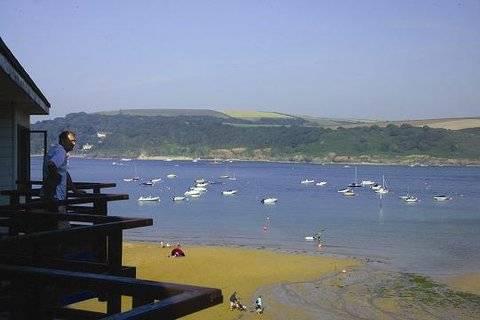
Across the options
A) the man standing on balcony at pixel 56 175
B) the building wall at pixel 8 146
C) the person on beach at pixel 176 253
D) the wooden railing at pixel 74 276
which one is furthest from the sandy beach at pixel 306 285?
the wooden railing at pixel 74 276

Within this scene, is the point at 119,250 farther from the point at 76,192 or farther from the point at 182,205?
the point at 182,205

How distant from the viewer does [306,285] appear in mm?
28094

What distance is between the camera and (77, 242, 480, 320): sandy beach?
22.8m

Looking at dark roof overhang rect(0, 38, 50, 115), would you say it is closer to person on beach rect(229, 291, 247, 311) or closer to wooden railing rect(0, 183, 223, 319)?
wooden railing rect(0, 183, 223, 319)

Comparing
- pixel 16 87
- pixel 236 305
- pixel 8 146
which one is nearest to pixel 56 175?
pixel 16 87

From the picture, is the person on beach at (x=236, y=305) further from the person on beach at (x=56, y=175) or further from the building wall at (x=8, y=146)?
the person on beach at (x=56, y=175)

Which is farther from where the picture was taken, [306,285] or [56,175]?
[306,285]

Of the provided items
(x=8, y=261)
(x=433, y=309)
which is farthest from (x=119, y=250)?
(x=433, y=309)

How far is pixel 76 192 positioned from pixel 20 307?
3847 millimetres

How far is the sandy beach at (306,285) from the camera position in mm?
22812

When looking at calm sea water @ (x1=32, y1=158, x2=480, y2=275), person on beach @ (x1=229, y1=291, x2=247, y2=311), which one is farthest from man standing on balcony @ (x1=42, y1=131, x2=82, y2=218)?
calm sea water @ (x1=32, y1=158, x2=480, y2=275)

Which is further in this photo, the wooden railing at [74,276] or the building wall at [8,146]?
the building wall at [8,146]

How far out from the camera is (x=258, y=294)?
25906 mm

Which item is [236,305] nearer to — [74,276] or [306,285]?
[306,285]
